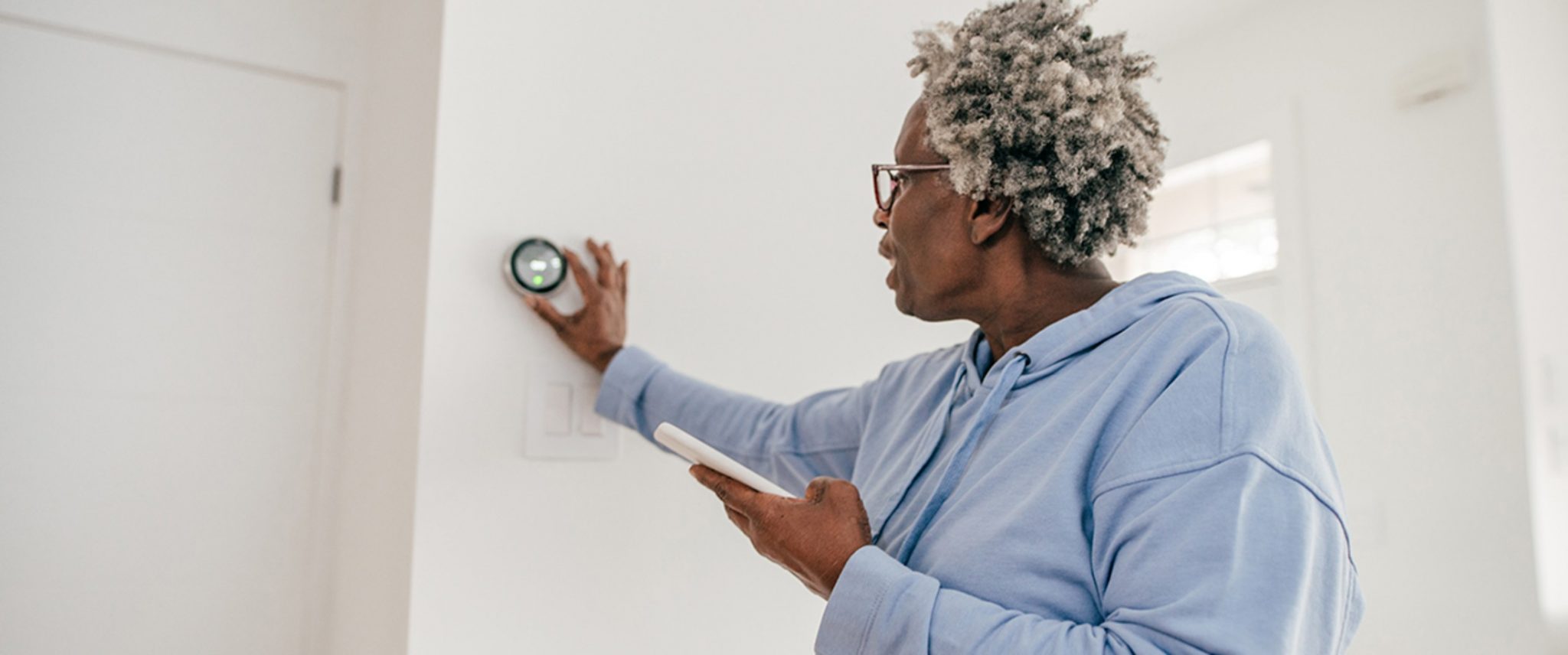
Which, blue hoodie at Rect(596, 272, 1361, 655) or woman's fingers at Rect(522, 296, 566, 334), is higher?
woman's fingers at Rect(522, 296, 566, 334)

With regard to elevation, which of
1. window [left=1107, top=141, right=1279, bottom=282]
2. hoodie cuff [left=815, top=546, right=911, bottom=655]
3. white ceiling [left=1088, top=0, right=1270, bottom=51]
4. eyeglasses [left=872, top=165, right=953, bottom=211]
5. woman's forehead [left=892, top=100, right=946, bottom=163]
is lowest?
hoodie cuff [left=815, top=546, right=911, bottom=655]

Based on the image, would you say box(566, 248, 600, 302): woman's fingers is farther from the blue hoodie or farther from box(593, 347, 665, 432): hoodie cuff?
the blue hoodie

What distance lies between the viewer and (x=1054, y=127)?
3.20 ft

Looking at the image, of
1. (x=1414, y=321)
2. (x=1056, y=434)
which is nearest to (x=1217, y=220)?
(x=1414, y=321)

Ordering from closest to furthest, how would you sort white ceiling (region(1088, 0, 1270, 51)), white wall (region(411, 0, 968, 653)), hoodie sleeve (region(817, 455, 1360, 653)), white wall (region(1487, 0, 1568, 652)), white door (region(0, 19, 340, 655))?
hoodie sleeve (region(817, 455, 1360, 653)) → white wall (region(411, 0, 968, 653)) → white door (region(0, 19, 340, 655)) → white wall (region(1487, 0, 1568, 652)) → white ceiling (region(1088, 0, 1270, 51))

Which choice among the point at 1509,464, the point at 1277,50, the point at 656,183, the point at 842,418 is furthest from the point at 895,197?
the point at 1277,50

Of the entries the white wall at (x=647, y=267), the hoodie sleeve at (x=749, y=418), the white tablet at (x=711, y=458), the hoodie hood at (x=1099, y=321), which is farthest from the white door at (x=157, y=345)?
the hoodie hood at (x=1099, y=321)

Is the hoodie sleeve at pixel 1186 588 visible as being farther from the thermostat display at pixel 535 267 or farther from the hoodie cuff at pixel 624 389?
the thermostat display at pixel 535 267

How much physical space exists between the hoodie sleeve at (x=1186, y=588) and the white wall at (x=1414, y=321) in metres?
1.62

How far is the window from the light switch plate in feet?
5.78

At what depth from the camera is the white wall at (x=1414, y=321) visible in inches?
83.2

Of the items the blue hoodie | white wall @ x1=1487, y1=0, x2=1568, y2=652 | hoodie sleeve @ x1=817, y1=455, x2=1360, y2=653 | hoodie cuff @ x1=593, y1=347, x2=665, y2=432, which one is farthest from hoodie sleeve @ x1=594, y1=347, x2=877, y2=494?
white wall @ x1=1487, y1=0, x2=1568, y2=652

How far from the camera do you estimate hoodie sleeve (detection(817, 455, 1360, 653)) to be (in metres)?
0.73

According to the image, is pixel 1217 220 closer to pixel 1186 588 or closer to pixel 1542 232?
pixel 1542 232
